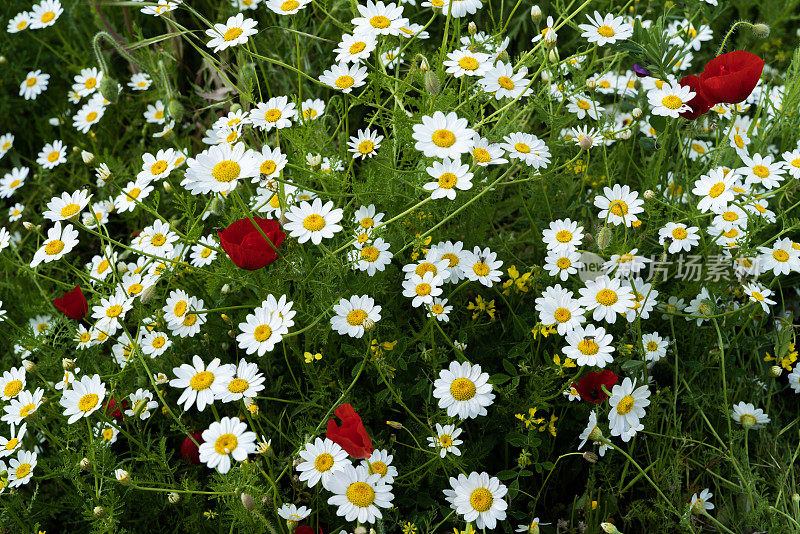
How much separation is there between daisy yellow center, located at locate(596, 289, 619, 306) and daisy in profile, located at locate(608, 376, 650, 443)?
0.17 meters

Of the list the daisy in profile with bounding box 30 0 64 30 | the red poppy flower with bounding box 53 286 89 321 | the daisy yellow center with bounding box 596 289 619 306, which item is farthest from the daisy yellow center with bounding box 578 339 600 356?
the daisy in profile with bounding box 30 0 64 30

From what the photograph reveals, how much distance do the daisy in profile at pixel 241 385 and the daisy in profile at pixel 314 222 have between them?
292mm

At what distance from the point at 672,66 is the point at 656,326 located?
718 mm

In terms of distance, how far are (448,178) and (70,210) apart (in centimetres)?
99

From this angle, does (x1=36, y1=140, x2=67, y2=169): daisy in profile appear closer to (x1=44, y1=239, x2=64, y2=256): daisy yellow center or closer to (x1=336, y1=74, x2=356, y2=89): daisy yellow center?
(x1=44, y1=239, x2=64, y2=256): daisy yellow center

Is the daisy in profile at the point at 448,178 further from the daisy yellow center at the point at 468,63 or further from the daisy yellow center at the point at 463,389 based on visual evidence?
the daisy yellow center at the point at 463,389

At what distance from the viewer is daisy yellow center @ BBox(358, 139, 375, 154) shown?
1.88 m

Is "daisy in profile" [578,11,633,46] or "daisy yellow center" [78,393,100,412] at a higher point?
"daisy in profile" [578,11,633,46]

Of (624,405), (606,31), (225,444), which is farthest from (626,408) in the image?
(606,31)

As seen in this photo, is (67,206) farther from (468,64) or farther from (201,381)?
(468,64)

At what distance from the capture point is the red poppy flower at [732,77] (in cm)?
159

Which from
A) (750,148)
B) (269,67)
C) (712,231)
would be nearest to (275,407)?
(712,231)

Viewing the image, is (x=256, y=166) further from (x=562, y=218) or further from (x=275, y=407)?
(x=562, y=218)

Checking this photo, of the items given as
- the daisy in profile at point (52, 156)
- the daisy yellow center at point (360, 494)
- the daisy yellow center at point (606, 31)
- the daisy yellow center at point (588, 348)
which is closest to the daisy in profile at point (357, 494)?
the daisy yellow center at point (360, 494)
